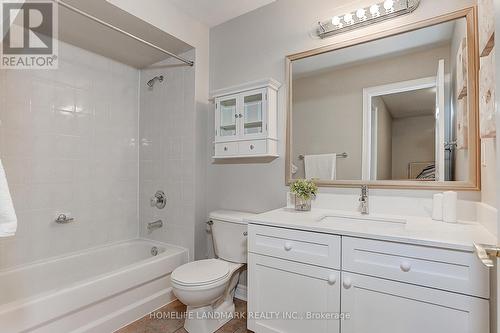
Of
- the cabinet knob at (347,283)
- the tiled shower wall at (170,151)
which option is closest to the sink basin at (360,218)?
the cabinet knob at (347,283)

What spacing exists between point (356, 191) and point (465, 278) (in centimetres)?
76

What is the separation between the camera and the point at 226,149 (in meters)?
2.16

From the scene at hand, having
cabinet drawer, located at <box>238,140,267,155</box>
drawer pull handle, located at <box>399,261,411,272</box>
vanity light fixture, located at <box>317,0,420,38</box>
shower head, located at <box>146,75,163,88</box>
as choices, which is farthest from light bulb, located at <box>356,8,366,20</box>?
shower head, located at <box>146,75,163,88</box>

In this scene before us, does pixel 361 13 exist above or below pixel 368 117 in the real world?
above

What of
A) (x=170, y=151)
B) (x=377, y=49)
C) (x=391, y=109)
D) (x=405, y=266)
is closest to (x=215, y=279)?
(x=405, y=266)

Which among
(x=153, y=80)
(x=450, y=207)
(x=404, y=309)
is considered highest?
(x=153, y=80)

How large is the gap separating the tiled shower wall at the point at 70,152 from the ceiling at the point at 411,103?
93.5 inches

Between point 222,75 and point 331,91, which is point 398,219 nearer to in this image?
point 331,91

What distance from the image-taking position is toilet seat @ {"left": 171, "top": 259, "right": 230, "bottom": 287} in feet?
5.28

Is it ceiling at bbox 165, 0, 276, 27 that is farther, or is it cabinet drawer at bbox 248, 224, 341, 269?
ceiling at bbox 165, 0, 276, 27

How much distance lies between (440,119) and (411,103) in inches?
7.0

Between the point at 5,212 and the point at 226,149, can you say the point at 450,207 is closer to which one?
the point at 226,149

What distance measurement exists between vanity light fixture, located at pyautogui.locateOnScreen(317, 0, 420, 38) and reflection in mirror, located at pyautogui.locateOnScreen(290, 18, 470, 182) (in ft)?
0.43

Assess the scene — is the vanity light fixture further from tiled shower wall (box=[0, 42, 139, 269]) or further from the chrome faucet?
tiled shower wall (box=[0, 42, 139, 269])
